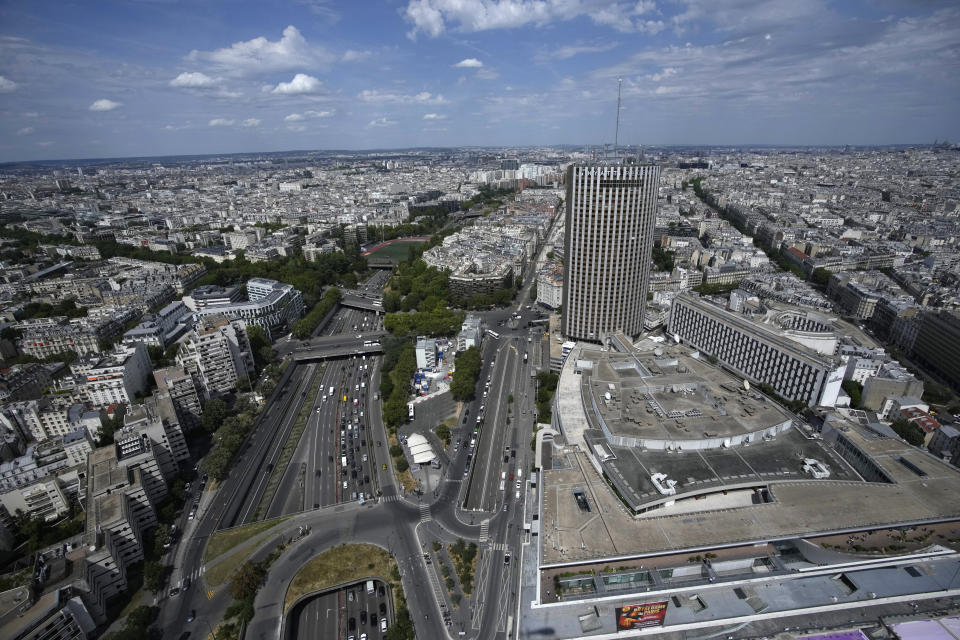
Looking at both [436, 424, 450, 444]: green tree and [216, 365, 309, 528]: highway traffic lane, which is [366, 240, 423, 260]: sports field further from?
[436, 424, 450, 444]: green tree

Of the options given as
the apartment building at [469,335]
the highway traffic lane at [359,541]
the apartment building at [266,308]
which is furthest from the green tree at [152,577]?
the apartment building at [266,308]

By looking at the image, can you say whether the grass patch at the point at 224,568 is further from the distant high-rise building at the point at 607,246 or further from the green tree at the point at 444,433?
the distant high-rise building at the point at 607,246

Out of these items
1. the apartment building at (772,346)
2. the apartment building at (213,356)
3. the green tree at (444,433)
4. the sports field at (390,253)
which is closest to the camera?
the green tree at (444,433)

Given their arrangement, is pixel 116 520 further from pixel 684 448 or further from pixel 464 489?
pixel 684 448

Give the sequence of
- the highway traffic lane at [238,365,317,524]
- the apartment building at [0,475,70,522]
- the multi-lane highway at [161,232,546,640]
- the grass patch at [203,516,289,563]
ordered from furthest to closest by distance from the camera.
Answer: the highway traffic lane at [238,365,317,524] → the apartment building at [0,475,70,522] → the grass patch at [203,516,289,563] → the multi-lane highway at [161,232,546,640]

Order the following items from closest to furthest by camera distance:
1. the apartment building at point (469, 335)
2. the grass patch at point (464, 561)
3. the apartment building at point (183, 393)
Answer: the grass patch at point (464, 561) < the apartment building at point (183, 393) < the apartment building at point (469, 335)

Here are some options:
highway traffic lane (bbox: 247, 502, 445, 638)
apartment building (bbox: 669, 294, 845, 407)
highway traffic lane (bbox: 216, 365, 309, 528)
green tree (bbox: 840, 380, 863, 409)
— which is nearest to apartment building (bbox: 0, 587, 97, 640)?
highway traffic lane (bbox: 247, 502, 445, 638)

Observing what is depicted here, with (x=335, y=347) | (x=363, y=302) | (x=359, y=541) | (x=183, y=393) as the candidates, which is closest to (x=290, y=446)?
(x=183, y=393)
